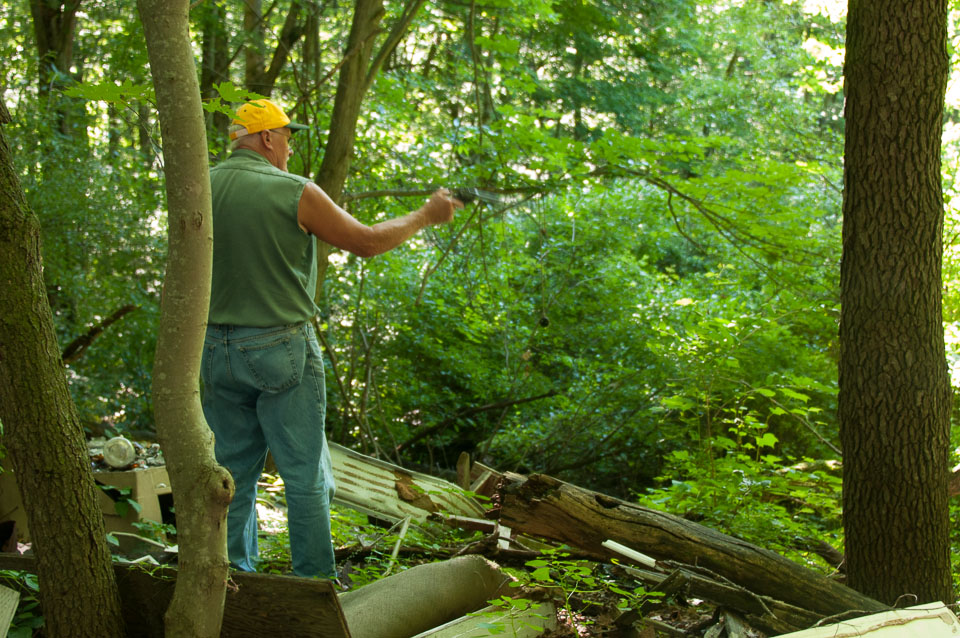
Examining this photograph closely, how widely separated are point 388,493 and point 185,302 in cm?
298

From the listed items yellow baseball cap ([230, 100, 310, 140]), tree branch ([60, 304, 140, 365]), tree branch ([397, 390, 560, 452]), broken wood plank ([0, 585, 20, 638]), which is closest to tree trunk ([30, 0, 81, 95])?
tree branch ([60, 304, 140, 365])

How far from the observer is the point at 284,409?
315 cm

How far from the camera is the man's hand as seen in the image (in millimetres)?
3275

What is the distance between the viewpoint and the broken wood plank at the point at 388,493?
4539 millimetres

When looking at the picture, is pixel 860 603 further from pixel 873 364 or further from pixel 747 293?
pixel 747 293

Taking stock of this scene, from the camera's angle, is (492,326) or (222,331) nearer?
(222,331)

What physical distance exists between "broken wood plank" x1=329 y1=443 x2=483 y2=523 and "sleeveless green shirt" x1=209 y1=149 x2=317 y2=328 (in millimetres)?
1708

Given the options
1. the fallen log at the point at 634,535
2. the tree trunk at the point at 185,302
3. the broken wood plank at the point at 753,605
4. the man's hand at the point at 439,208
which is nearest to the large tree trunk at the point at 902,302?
the fallen log at the point at 634,535

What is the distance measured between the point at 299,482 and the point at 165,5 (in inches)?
74.7

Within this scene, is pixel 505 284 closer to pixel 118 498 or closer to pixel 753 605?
pixel 118 498

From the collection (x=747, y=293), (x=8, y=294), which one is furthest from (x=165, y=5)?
(x=747, y=293)

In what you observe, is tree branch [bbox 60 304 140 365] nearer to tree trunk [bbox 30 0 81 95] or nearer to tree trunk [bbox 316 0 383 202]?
tree trunk [bbox 316 0 383 202]

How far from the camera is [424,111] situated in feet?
38.6

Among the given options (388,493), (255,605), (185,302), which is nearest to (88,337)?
(388,493)
